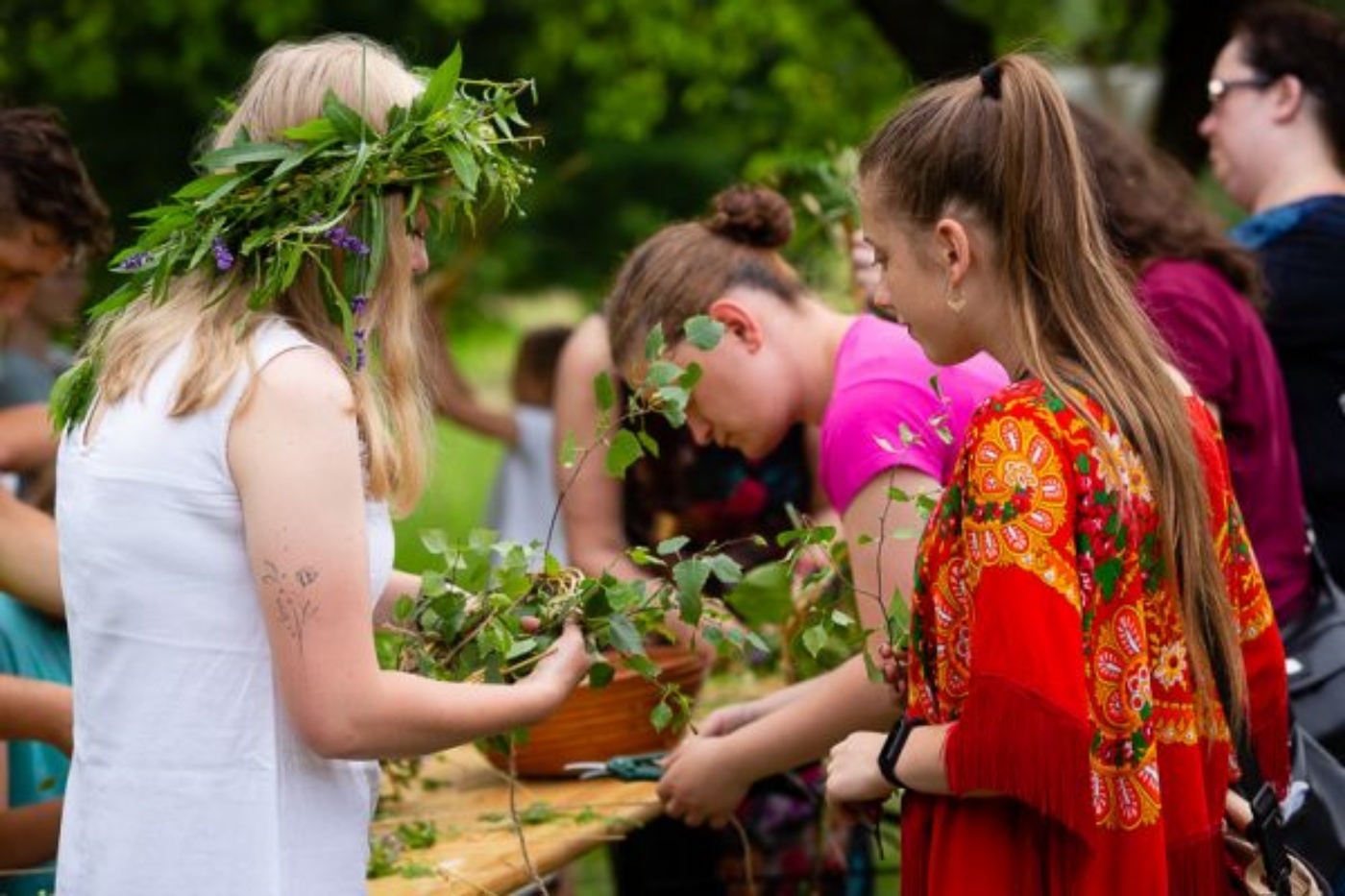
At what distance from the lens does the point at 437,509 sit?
15.2 metres

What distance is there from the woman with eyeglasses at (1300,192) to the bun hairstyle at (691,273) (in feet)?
3.96

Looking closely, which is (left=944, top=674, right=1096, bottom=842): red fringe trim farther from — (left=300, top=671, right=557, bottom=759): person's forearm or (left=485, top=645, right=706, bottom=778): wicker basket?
(left=485, top=645, right=706, bottom=778): wicker basket

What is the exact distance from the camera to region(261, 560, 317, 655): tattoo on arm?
2.21 meters

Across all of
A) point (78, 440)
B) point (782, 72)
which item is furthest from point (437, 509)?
point (78, 440)

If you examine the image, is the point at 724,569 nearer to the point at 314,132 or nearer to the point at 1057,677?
the point at 1057,677

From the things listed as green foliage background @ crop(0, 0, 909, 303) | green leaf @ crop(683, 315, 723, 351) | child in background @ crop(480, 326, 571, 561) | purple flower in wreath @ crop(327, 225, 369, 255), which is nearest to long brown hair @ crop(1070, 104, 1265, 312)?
green leaf @ crop(683, 315, 723, 351)

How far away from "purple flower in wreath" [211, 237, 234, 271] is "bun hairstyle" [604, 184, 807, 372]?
96cm

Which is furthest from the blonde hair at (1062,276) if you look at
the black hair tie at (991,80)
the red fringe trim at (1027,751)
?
the red fringe trim at (1027,751)

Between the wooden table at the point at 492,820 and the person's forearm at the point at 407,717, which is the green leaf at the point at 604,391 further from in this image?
the wooden table at the point at 492,820

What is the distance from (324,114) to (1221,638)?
120 centimetres

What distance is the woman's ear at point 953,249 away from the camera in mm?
2369

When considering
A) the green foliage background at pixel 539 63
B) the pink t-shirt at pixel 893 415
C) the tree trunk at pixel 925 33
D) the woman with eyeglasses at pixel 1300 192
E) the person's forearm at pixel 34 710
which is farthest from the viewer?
the green foliage background at pixel 539 63

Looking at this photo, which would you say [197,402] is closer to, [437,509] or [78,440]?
[78,440]

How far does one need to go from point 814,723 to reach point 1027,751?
86 cm
